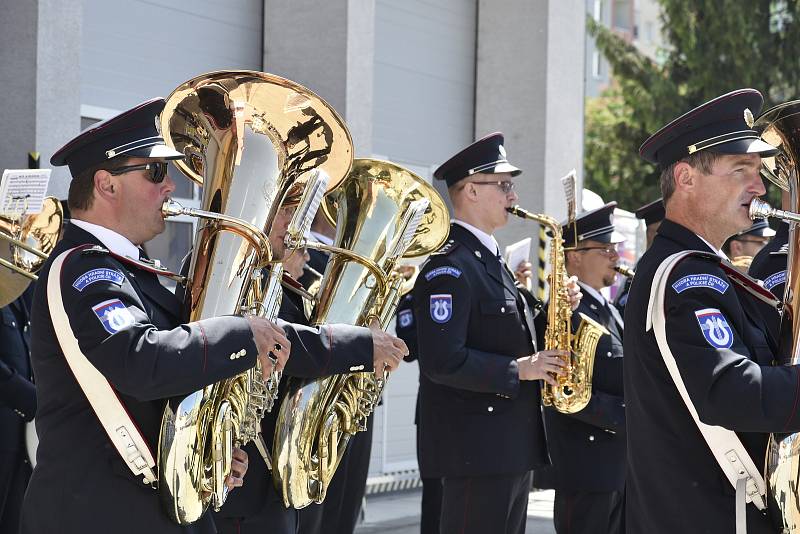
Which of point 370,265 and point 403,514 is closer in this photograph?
point 370,265

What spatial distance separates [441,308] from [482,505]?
0.88m

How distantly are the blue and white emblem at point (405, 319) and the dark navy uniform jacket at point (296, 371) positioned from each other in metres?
1.67

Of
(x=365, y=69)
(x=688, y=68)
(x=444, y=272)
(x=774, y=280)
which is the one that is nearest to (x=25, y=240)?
(x=444, y=272)

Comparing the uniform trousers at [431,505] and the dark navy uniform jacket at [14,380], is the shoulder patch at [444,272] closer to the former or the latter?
the uniform trousers at [431,505]

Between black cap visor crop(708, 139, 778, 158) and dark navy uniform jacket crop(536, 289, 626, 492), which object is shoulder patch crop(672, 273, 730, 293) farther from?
dark navy uniform jacket crop(536, 289, 626, 492)

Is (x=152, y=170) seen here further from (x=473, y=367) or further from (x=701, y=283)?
(x=473, y=367)

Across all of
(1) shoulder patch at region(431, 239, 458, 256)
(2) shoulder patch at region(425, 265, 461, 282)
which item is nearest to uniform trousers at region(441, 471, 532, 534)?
(2) shoulder patch at region(425, 265, 461, 282)

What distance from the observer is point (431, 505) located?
21.4 ft

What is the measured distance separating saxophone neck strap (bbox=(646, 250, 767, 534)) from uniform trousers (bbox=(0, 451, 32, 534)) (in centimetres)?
358

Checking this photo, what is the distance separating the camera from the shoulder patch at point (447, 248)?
17.8 ft

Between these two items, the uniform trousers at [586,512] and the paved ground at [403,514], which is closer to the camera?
A: the uniform trousers at [586,512]

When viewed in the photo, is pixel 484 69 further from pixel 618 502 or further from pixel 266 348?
pixel 266 348

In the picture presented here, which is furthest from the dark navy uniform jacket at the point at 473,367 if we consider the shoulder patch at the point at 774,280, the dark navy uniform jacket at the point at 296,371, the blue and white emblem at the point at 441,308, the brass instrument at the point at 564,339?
the shoulder patch at the point at 774,280

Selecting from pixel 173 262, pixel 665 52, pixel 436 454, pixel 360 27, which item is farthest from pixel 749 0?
pixel 436 454
